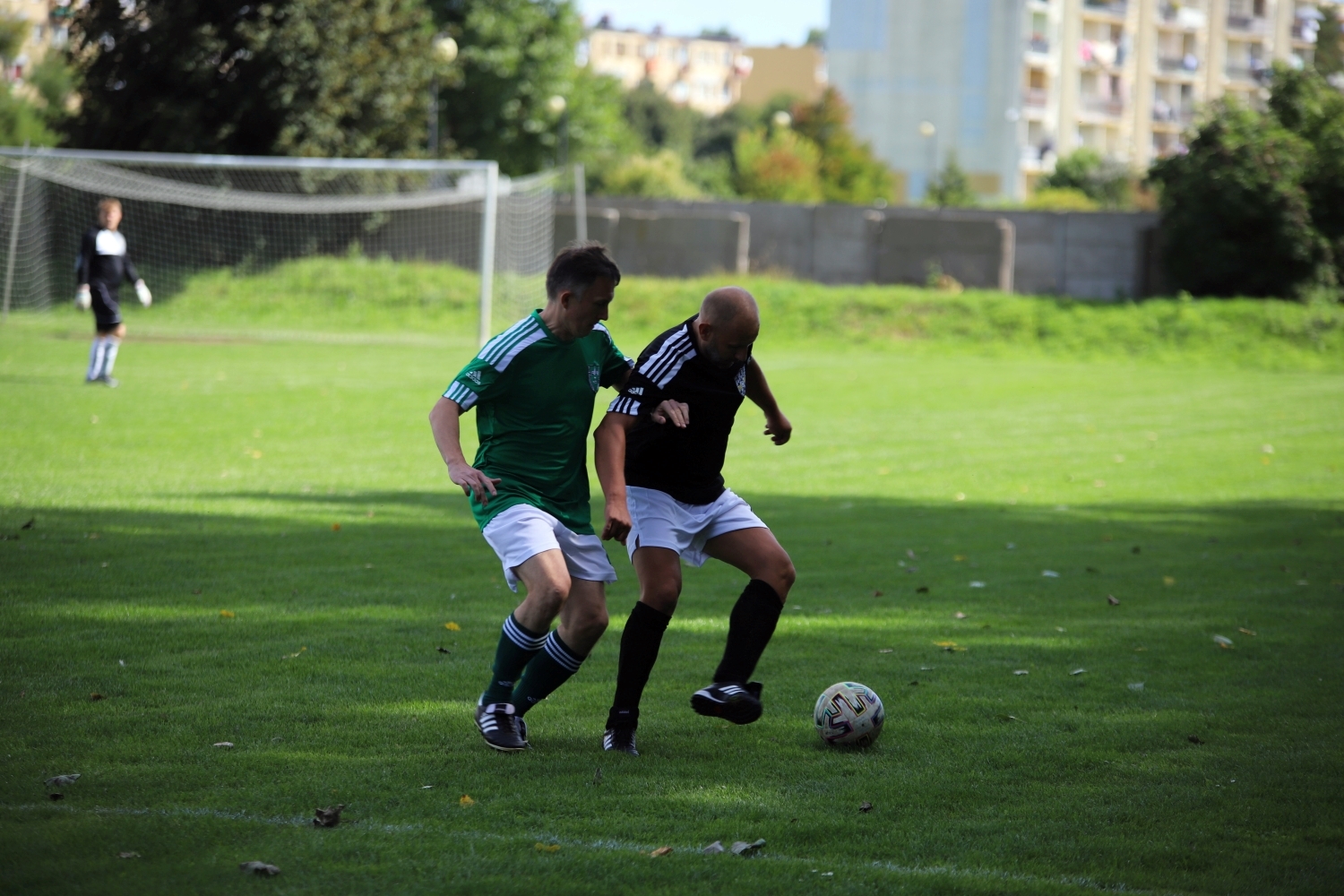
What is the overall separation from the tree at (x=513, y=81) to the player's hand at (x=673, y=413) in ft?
133

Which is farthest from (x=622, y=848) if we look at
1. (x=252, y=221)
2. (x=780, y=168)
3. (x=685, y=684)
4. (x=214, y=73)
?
(x=780, y=168)

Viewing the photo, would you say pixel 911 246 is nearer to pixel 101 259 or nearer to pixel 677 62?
pixel 101 259

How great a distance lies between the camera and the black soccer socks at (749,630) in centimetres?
509

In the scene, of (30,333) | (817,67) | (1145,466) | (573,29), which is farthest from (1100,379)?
(817,67)

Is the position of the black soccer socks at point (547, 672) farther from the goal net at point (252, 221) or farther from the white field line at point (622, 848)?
the goal net at point (252, 221)

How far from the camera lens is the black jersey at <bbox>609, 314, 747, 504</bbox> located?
5023 mm

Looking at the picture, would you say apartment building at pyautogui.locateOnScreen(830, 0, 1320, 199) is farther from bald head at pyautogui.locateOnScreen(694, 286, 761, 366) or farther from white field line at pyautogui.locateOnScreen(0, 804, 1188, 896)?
white field line at pyautogui.locateOnScreen(0, 804, 1188, 896)

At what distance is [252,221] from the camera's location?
101ft

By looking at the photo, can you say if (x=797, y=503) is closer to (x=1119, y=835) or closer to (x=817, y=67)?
(x=1119, y=835)

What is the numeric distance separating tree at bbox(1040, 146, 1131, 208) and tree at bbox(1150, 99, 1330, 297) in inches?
1001

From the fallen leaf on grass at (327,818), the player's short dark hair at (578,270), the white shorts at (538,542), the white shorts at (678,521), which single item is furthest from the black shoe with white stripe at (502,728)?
the player's short dark hair at (578,270)

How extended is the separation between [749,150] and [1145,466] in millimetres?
46932

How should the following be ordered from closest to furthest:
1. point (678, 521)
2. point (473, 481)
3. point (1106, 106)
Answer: point (473, 481), point (678, 521), point (1106, 106)

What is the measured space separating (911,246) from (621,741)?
98.7ft
